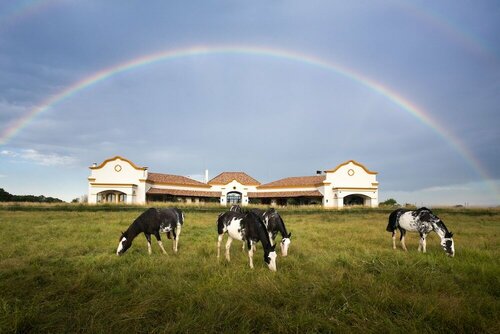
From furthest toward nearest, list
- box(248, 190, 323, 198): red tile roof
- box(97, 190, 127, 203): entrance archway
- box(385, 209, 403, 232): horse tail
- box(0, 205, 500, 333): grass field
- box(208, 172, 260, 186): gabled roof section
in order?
1. box(208, 172, 260, 186): gabled roof section
2. box(248, 190, 323, 198): red tile roof
3. box(97, 190, 127, 203): entrance archway
4. box(385, 209, 403, 232): horse tail
5. box(0, 205, 500, 333): grass field

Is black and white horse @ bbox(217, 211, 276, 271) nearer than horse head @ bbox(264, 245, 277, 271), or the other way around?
horse head @ bbox(264, 245, 277, 271)

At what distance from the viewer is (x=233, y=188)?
52312mm

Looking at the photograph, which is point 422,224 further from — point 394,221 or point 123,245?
point 123,245

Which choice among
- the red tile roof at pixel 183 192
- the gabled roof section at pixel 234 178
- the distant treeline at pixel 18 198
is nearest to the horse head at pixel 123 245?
the red tile roof at pixel 183 192

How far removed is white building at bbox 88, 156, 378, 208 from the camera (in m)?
45.1

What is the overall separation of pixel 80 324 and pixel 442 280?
6.92 metres

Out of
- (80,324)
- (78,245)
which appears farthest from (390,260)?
(78,245)

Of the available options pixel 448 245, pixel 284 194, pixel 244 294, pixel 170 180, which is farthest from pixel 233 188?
pixel 244 294

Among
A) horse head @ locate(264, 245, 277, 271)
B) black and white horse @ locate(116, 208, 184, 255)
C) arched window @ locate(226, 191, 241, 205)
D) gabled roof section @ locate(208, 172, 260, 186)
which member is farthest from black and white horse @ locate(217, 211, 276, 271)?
arched window @ locate(226, 191, 241, 205)

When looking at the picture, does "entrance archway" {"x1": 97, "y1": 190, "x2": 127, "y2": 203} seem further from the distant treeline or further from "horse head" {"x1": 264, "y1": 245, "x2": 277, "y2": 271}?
"horse head" {"x1": 264, "y1": 245, "x2": 277, "y2": 271}

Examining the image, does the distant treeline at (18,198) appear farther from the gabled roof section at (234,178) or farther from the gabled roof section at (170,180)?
the gabled roof section at (234,178)

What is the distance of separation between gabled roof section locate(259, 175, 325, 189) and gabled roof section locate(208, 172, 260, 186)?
2.21 metres

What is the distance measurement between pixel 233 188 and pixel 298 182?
35.5ft

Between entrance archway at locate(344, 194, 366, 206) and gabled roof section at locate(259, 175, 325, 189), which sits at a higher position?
gabled roof section at locate(259, 175, 325, 189)
